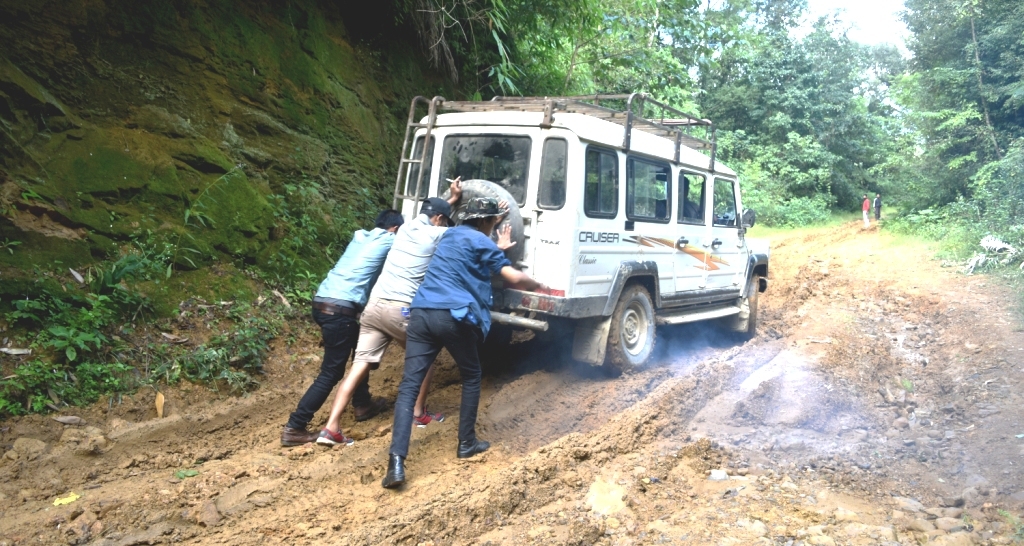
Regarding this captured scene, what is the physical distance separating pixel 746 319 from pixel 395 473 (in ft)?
20.0

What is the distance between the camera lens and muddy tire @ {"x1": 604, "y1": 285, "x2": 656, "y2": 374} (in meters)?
6.07

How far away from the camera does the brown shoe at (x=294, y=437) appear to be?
14.5 ft

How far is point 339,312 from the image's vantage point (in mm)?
4570

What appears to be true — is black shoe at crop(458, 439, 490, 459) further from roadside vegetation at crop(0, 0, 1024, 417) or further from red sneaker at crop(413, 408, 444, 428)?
roadside vegetation at crop(0, 0, 1024, 417)

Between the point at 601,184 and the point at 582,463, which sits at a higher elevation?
the point at 601,184

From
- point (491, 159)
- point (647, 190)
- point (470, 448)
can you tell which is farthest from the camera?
point (647, 190)

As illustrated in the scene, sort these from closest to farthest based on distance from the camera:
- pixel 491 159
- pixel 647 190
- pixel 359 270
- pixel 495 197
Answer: pixel 359 270 → pixel 495 197 → pixel 491 159 → pixel 647 190

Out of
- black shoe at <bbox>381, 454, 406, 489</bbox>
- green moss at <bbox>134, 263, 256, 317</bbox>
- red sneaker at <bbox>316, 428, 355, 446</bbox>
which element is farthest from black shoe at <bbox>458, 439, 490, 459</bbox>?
green moss at <bbox>134, 263, 256, 317</bbox>

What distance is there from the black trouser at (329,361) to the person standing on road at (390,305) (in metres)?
0.08

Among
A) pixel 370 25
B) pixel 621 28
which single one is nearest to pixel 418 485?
pixel 370 25

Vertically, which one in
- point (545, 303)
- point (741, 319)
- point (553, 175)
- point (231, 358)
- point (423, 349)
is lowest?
point (231, 358)

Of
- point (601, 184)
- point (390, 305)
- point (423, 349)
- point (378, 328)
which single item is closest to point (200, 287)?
point (378, 328)

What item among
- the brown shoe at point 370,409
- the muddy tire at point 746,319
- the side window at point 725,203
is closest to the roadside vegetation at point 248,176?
the brown shoe at point 370,409

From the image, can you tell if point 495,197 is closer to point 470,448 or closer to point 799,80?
point 470,448
